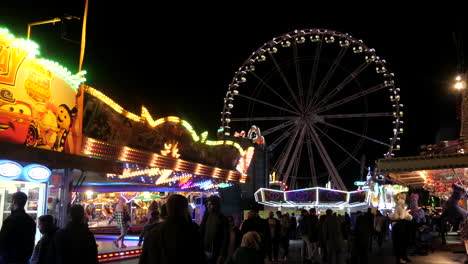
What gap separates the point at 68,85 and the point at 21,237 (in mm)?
6195

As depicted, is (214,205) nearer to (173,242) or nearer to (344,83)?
(173,242)

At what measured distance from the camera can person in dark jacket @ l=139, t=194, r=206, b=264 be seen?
141 inches

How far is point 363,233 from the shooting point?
1133cm

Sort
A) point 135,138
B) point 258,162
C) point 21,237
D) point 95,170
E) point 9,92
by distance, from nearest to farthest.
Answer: point 21,237 → point 9,92 → point 95,170 → point 135,138 → point 258,162

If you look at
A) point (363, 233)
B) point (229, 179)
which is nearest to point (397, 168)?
point (363, 233)

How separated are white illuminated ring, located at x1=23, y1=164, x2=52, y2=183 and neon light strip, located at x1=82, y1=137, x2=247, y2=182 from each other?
6.24 feet

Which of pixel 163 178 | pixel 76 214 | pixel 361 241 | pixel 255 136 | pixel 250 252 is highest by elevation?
pixel 255 136

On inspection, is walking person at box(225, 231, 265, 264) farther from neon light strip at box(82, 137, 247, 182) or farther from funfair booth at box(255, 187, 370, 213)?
funfair booth at box(255, 187, 370, 213)

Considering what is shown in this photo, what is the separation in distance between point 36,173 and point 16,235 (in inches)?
169

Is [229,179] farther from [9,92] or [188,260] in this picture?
[188,260]

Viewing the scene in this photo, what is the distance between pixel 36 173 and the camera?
9.32m

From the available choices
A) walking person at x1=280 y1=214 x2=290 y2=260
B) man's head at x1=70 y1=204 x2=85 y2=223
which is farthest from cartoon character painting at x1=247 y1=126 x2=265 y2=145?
man's head at x1=70 y1=204 x2=85 y2=223

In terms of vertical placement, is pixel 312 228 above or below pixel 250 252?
below

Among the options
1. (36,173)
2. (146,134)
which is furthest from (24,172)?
(146,134)
